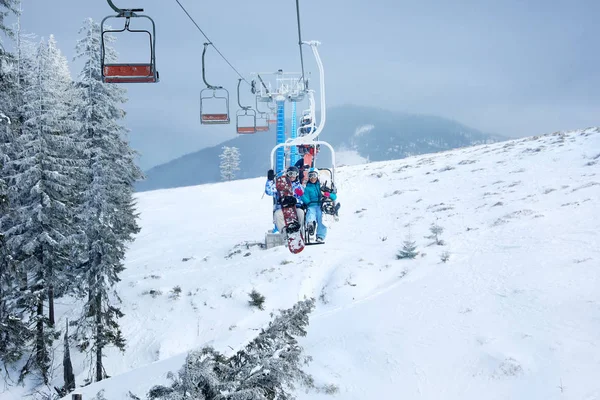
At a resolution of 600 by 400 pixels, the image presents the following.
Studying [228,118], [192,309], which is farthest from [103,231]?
[228,118]

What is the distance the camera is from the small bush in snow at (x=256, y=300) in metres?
18.2

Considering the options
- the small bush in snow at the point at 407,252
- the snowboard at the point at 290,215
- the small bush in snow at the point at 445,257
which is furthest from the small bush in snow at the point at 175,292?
the small bush in snow at the point at 445,257

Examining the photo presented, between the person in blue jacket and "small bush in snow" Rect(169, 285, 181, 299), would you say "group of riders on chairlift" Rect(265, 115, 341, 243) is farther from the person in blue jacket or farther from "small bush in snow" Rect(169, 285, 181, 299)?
"small bush in snow" Rect(169, 285, 181, 299)

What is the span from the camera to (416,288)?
48.4 ft

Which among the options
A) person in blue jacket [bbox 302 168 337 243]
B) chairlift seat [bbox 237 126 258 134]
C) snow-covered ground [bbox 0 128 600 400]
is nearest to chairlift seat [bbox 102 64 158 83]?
person in blue jacket [bbox 302 168 337 243]

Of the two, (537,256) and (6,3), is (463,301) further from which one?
(6,3)

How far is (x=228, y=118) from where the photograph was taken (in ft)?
56.6

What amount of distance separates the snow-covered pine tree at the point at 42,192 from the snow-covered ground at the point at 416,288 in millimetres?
4085

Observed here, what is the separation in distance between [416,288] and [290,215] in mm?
6860

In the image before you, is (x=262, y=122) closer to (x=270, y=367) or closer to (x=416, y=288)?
(x=416, y=288)

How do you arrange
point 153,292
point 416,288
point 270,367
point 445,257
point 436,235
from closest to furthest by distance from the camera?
point 270,367 → point 416,288 → point 445,257 → point 436,235 → point 153,292

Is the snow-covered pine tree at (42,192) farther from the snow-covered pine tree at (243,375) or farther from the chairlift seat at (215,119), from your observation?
the snow-covered pine tree at (243,375)

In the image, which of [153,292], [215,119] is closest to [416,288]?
[215,119]

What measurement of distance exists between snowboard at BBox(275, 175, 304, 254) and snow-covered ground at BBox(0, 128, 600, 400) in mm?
3408
